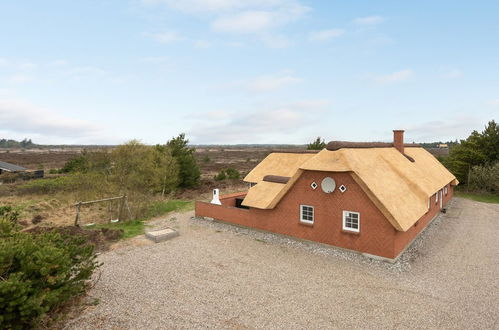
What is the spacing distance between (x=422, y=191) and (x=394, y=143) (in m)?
7.70

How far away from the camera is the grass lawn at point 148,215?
19750 mm

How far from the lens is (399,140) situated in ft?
77.9

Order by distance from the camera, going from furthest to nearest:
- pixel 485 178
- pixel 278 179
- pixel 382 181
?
1. pixel 485 178
2. pixel 278 179
3. pixel 382 181

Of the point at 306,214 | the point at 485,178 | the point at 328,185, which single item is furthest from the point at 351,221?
the point at 485,178

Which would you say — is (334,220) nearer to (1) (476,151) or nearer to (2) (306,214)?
(2) (306,214)

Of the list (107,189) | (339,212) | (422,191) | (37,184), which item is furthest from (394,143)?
(37,184)

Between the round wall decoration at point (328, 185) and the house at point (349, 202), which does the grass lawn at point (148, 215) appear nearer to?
the house at point (349, 202)

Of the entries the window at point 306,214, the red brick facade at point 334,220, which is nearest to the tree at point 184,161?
the red brick facade at point 334,220

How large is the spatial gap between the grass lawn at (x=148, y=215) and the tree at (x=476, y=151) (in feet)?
112

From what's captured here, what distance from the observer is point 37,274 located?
8.23 metres

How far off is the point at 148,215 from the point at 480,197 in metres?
35.5

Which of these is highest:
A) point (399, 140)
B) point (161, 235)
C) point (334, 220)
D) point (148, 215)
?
point (399, 140)

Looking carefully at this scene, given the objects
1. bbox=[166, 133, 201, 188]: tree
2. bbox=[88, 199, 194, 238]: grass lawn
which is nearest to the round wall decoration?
bbox=[88, 199, 194, 238]: grass lawn

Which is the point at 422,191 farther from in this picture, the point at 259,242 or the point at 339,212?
the point at 259,242
